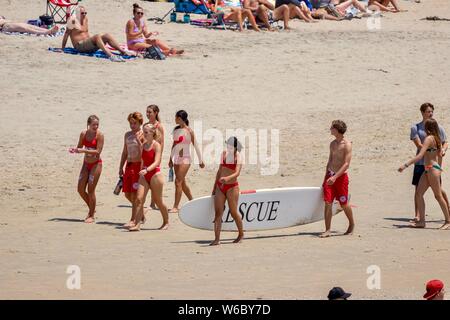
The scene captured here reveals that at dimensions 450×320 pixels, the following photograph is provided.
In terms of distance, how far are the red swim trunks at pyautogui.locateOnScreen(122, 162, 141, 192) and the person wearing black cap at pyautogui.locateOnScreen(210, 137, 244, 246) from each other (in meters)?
1.44

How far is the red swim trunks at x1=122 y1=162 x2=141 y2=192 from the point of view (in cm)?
1653

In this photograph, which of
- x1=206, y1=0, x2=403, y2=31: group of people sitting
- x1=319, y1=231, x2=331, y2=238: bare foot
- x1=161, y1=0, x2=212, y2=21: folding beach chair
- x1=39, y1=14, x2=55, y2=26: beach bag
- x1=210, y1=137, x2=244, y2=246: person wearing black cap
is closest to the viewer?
x1=210, y1=137, x2=244, y2=246: person wearing black cap

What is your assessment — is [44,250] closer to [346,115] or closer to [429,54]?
[346,115]

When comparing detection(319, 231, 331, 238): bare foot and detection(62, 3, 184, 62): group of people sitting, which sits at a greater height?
detection(62, 3, 184, 62): group of people sitting

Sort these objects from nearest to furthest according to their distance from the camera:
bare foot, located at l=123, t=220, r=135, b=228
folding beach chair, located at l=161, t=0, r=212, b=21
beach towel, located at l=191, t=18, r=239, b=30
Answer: bare foot, located at l=123, t=220, r=135, b=228, beach towel, located at l=191, t=18, r=239, b=30, folding beach chair, located at l=161, t=0, r=212, b=21

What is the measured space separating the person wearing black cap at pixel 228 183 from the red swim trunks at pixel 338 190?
121 cm

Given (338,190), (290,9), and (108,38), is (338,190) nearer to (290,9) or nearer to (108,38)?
(108,38)

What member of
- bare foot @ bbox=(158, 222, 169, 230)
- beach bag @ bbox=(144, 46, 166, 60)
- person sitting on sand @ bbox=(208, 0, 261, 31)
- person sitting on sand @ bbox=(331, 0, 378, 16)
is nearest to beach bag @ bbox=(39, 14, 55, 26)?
beach bag @ bbox=(144, 46, 166, 60)

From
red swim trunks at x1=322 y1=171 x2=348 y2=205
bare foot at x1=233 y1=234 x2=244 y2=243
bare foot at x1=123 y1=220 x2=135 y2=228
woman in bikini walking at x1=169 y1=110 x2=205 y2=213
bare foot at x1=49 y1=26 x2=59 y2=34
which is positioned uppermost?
bare foot at x1=49 y1=26 x2=59 y2=34

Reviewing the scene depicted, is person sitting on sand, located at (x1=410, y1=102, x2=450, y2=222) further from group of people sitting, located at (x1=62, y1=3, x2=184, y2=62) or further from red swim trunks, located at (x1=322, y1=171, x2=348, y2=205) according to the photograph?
group of people sitting, located at (x1=62, y1=3, x2=184, y2=62)

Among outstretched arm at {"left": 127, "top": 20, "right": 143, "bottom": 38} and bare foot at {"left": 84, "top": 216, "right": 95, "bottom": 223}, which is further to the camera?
outstretched arm at {"left": 127, "top": 20, "right": 143, "bottom": 38}

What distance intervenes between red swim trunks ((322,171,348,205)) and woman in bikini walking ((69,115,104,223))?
304 centimetres

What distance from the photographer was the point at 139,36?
24625mm
